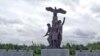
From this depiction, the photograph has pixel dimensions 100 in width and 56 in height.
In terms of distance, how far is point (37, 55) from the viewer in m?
35.8

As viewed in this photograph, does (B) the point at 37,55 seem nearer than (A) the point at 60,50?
No

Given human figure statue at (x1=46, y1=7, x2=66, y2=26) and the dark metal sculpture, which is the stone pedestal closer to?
the dark metal sculpture

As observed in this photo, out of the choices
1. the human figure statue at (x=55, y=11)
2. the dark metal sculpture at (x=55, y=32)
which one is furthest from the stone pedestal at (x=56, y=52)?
the human figure statue at (x=55, y=11)

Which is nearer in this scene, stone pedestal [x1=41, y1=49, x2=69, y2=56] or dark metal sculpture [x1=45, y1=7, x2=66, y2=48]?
stone pedestal [x1=41, y1=49, x2=69, y2=56]

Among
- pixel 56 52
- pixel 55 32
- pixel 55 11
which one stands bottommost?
pixel 56 52

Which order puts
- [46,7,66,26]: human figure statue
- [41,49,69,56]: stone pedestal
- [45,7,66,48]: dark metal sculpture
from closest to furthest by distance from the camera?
[41,49,69,56]: stone pedestal, [45,7,66,48]: dark metal sculpture, [46,7,66,26]: human figure statue

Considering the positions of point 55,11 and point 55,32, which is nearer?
point 55,32

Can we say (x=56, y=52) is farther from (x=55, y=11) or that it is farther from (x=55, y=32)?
(x=55, y=11)

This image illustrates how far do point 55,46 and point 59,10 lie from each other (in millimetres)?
2604

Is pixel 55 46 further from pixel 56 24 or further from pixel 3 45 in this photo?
pixel 3 45

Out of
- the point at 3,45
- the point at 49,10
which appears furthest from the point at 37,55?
the point at 49,10

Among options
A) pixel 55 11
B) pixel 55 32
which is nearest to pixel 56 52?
pixel 55 32

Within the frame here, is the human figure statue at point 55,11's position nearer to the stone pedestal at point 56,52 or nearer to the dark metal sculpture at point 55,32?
the dark metal sculpture at point 55,32

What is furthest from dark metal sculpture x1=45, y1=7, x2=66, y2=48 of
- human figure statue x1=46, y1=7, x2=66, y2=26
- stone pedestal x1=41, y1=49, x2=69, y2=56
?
stone pedestal x1=41, y1=49, x2=69, y2=56
